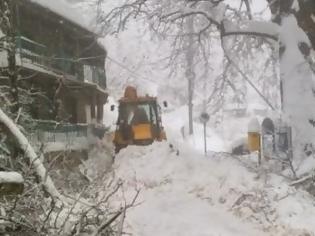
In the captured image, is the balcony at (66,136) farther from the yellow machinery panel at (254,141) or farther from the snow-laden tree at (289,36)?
the yellow machinery panel at (254,141)

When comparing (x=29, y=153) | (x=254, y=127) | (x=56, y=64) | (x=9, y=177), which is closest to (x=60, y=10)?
(x=56, y=64)

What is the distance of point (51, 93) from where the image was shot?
25.5m

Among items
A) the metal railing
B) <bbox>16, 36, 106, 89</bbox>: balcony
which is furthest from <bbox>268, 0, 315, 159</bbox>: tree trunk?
the metal railing

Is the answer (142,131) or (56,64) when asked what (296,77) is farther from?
(56,64)

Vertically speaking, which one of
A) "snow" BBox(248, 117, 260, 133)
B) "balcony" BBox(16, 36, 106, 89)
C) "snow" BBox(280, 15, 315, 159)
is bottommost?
"snow" BBox(248, 117, 260, 133)

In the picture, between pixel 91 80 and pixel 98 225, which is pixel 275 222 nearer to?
pixel 98 225

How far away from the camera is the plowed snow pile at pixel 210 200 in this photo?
34.7ft

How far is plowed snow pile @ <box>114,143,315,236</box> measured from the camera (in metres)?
10.6

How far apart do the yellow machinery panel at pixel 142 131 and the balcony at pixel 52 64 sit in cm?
301

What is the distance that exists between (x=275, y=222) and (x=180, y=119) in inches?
1890

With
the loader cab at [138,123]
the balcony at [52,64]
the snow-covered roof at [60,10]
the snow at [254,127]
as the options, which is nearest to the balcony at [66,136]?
the loader cab at [138,123]

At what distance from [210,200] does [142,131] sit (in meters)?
8.15

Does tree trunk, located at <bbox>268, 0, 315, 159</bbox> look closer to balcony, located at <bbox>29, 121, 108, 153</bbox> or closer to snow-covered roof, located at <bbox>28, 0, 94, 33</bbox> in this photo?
balcony, located at <bbox>29, 121, 108, 153</bbox>

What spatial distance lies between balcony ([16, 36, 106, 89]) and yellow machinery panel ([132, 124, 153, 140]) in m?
3.01
